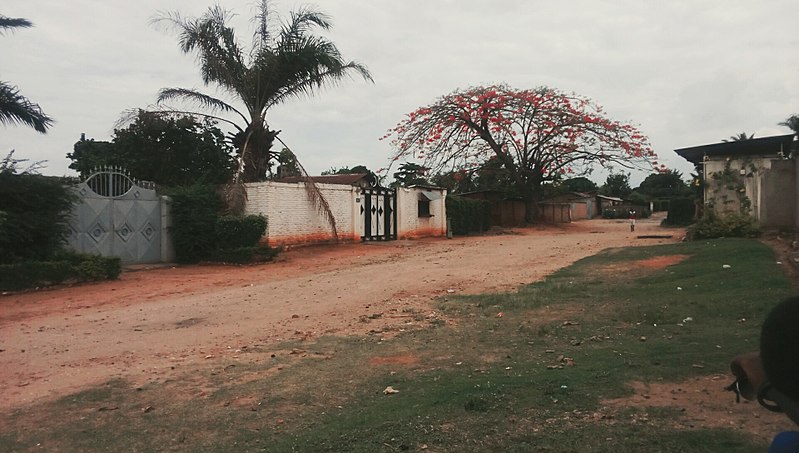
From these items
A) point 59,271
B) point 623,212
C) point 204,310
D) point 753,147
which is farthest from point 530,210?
point 204,310

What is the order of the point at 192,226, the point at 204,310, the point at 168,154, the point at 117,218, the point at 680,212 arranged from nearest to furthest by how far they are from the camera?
the point at 204,310 < the point at 117,218 < the point at 192,226 < the point at 168,154 < the point at 680,212

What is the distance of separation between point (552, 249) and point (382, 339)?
13.4 meters

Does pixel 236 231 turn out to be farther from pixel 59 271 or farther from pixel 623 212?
pixel 623 212

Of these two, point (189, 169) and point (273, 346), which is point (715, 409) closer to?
point (273, 346)

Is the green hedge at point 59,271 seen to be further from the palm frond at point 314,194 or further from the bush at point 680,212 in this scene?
the bush at point 680,212

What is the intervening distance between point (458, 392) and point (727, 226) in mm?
15488

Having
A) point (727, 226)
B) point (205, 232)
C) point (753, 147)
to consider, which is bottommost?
point (727, 226)

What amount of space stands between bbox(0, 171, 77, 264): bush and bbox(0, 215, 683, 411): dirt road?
52.3 inches

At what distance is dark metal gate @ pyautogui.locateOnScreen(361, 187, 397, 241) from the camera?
82.6 feet

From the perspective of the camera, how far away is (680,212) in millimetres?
34844

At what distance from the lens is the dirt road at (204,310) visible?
660 centimetres

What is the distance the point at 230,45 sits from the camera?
2033 centimetres

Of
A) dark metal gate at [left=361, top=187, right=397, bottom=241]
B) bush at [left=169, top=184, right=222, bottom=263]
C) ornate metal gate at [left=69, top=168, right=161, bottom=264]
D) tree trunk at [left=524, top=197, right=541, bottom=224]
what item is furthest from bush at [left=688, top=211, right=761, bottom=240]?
tree trunk at [left=524, top=197, right=541, bottom=224]

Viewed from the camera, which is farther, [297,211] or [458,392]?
[297,211]
